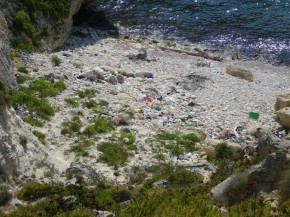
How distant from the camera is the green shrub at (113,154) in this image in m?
17.5

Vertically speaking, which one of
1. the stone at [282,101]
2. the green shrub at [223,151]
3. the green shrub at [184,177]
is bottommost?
the stone at [282,101]

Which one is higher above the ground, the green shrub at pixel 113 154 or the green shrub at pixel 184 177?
the green shrub at pixel 113 154

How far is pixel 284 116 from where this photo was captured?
22.8 metres

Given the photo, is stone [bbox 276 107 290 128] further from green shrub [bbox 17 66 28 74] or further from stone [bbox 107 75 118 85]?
green shrub [bbox 17 66 28 74]

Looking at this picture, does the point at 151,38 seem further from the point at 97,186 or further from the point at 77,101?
the point at 97,186

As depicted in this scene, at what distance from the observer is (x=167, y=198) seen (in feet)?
44.0

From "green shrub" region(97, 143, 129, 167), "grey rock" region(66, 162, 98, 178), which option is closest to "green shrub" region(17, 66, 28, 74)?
"green shrub" region(97, 143, 129, 167)

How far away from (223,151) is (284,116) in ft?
18.5

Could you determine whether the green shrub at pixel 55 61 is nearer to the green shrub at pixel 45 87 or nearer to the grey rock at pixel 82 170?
the green shrub at pixel 45 87

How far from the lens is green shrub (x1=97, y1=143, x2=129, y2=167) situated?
17469 mm

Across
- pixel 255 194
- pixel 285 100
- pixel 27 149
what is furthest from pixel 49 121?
pixel 285 100

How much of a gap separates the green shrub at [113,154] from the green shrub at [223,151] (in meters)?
3.70

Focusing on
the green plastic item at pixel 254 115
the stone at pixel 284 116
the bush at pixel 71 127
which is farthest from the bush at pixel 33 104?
the stone at pixel 284 116

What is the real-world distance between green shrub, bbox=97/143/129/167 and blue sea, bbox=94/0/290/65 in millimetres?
19914
